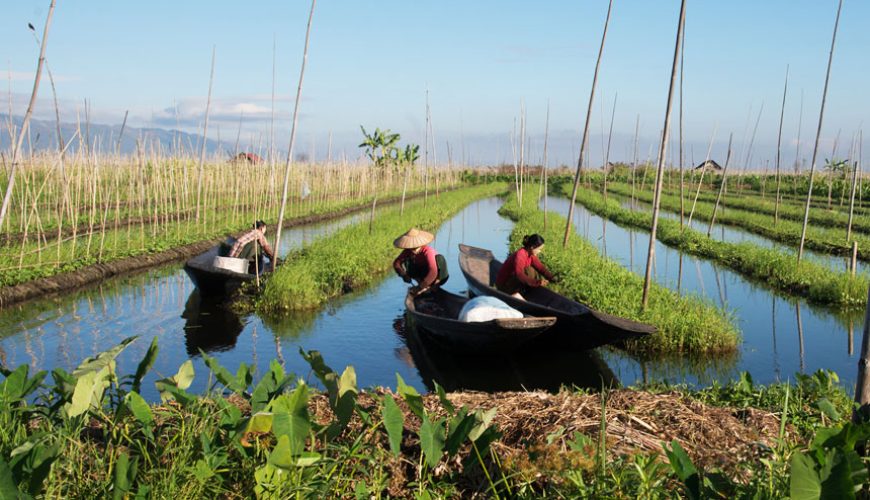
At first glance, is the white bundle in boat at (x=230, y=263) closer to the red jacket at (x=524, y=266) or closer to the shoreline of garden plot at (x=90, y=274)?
the shoreline of garden plot at (x=90, y=274)

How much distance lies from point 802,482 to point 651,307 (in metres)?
6.32

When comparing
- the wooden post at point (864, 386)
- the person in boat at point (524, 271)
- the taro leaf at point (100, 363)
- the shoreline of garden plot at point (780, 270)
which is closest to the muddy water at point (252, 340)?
the person in boat at point (524, 271)

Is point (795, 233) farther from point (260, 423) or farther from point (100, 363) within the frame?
point (100, 363)

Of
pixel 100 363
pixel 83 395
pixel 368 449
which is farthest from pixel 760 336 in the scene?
pixel 83 395

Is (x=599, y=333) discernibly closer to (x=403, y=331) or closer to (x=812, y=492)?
(x=403, y=331)

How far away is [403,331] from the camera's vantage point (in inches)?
352

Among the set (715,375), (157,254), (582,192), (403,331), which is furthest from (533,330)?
(582,192)

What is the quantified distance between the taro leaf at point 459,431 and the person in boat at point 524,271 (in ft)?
17.0

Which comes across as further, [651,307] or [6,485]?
[651,307]

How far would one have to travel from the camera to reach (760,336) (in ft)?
28.6

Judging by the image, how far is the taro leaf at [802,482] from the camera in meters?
2.27

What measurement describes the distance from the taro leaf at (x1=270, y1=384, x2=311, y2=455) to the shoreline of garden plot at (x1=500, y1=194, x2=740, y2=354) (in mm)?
5584

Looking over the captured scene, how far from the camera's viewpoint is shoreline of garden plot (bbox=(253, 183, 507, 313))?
9.58 metres

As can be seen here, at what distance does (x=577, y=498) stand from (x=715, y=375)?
4.90 metres
